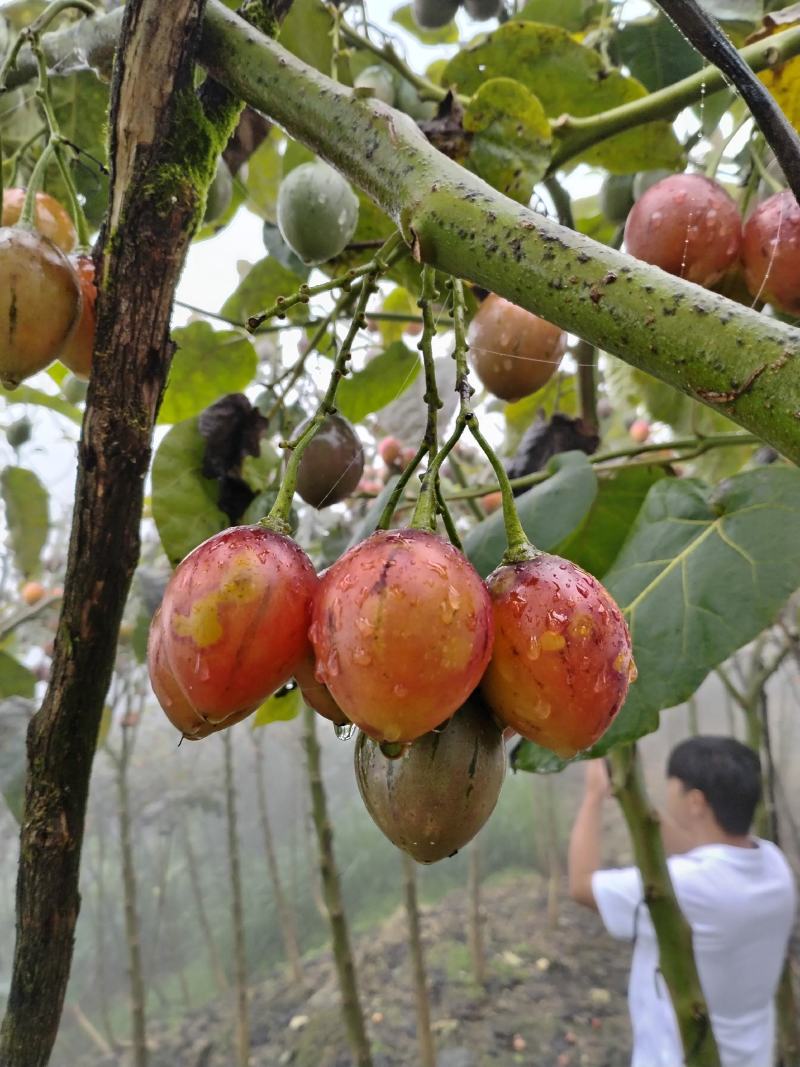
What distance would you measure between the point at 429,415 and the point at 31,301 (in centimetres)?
33

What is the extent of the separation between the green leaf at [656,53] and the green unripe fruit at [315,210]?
42cm

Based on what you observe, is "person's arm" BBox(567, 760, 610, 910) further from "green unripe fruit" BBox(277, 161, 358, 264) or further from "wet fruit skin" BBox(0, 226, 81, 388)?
"wet fruit skin" BBox(0, 226, 81, 388)

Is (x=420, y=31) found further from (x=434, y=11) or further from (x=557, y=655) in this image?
(x=557, y=655)

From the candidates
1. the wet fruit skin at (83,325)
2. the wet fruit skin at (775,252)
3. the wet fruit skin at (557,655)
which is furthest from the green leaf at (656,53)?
the wet fruit skin at (557,655)

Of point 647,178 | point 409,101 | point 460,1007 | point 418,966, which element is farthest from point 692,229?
point 460,1007

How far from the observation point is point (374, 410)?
114 centimetres

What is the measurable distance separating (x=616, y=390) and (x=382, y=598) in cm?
106

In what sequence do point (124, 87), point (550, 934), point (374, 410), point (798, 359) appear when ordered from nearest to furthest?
point (798, 359) < point (124, 87) < point (374, 410) < point (550, 934)

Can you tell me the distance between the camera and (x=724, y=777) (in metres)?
2.24

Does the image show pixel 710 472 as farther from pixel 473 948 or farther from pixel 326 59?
pixel 473 948

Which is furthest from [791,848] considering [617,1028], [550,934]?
[617,1028]

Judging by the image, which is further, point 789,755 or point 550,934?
point 789,755

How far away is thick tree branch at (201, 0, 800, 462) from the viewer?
28cm

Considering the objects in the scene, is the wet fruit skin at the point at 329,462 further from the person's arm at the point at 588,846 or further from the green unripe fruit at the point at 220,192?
the person's arm at the point at 588,846
